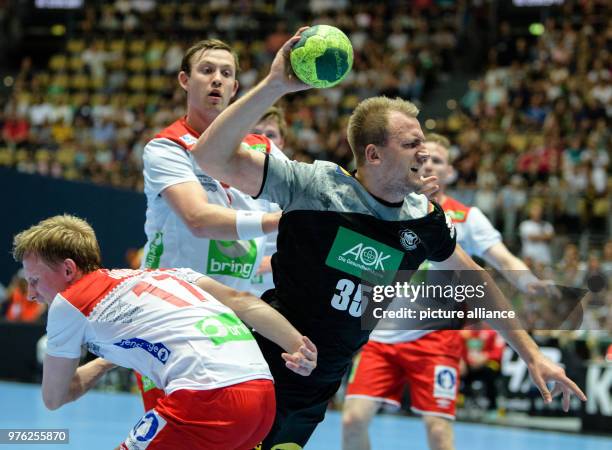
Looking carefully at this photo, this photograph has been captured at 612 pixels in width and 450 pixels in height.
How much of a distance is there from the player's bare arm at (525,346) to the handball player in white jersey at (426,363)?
1956 millimetres

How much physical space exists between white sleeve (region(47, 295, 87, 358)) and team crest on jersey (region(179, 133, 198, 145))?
1459mm

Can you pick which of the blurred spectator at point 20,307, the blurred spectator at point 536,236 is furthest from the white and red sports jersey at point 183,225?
the blurred spectator at point 20,307

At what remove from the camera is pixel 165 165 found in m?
4.85

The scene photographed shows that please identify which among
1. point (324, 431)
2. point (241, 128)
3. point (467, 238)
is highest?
point (241, 128)

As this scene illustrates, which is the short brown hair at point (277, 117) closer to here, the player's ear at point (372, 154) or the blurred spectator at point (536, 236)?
the player's ear at point (372, 154)

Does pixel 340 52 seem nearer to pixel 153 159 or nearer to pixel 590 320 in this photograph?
pixel 153 159

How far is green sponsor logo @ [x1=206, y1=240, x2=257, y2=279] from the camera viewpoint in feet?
16.4

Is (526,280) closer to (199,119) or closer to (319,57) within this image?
(199,119)

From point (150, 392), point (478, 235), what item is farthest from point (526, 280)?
point (150, 392)

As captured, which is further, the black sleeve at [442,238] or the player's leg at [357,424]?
the player's leg at [357,424]

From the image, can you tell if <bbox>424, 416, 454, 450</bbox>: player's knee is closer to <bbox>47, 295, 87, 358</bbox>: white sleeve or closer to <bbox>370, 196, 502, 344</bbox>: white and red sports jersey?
<bbox>370, 196, 502, 344</bbox>: white and red sports jersey

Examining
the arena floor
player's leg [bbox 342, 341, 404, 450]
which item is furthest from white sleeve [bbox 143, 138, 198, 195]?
the arena floor

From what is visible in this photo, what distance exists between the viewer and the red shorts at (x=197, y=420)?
11.7 ft

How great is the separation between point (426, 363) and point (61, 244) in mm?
3612
